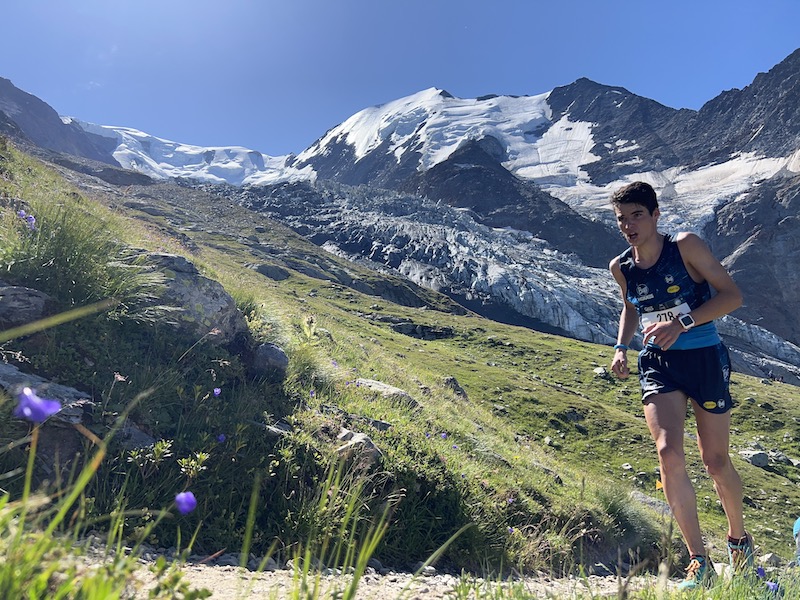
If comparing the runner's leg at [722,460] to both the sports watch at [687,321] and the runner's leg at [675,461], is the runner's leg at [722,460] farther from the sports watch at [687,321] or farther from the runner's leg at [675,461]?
the sports watch at [687,321]

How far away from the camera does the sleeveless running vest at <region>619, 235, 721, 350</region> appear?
4.63 meters

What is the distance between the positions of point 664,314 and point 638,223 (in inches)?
38.4

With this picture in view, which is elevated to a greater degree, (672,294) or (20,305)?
(672,294)

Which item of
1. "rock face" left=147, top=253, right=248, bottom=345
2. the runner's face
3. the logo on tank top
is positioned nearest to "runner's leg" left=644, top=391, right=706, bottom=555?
the logo on tank top

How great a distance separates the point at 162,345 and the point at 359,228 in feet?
523

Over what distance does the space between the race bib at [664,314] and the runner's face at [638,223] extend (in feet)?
2.45

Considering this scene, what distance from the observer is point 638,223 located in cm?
487

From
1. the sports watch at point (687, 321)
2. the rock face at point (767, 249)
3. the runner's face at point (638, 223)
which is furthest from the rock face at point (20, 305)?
the rock face at point (767, 249)

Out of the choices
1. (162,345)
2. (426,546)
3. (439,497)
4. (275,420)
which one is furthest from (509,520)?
(162,345)

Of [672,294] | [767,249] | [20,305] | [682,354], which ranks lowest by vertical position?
[20,305]

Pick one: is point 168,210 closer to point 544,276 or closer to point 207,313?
point 544,276

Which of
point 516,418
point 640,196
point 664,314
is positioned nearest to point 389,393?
point 664,314

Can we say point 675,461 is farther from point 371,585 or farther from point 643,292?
point 371,585

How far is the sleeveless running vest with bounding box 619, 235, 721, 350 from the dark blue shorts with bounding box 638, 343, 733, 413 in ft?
0.30
